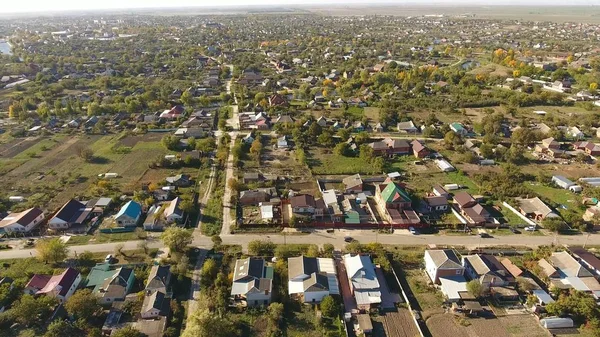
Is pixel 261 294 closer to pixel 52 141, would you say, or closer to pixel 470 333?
pixel 470 333

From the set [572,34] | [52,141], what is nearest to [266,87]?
[52,141]

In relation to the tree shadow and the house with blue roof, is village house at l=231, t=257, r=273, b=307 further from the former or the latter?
the tree shadow

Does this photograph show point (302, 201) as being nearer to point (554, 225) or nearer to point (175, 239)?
point (175, 239)

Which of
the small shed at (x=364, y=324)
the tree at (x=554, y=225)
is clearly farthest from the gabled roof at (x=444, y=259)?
the tree at (x=554, y=225)

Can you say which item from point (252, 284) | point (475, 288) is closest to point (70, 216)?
point (252, 284)

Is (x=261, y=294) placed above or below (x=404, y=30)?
below

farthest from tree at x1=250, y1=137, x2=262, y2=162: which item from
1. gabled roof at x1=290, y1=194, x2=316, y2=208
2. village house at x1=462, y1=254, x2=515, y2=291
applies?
village house at x1=462, y1=254, x2=515, y2=291
